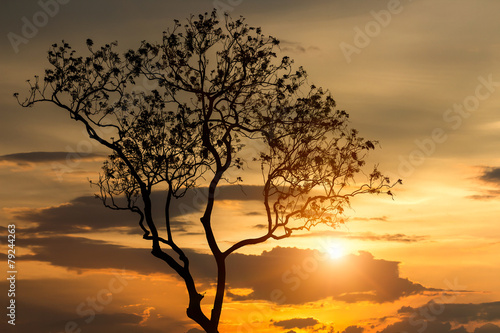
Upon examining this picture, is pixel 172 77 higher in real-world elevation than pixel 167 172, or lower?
higher

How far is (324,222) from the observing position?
92.6 ft

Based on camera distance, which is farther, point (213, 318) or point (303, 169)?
point (303, 169)

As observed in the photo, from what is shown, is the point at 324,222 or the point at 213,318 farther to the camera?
the point at 324,222

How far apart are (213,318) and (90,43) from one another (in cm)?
1347

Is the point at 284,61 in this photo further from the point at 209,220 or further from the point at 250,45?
the point at 209,220

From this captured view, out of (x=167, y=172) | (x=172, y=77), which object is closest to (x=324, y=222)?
(x=167, y=172)

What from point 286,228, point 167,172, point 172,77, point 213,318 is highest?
point 172,77

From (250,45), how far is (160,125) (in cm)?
560

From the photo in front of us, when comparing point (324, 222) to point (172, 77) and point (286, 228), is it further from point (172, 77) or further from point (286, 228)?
point (172, 77)

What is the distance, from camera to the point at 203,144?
1076 inches

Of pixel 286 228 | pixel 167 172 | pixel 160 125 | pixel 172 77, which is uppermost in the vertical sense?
pixel 172 77

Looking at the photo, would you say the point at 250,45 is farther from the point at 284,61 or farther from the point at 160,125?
the point at 160,125

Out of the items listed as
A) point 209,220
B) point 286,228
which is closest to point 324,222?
point 286,228

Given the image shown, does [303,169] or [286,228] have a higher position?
[303,169]
